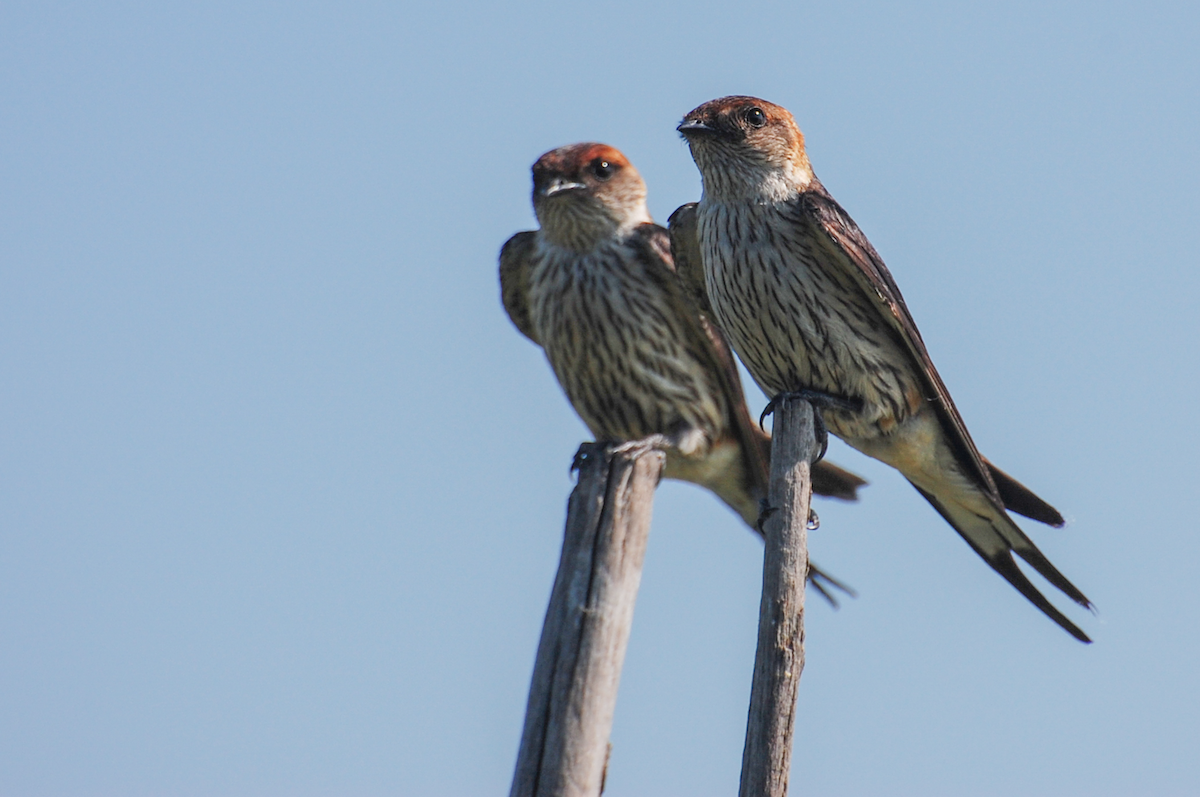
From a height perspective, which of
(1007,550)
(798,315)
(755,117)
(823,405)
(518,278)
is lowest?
(1007,550)

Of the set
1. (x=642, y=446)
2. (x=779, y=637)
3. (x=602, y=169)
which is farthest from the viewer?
(x=602, y=169)

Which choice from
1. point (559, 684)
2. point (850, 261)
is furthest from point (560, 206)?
point (559, 684)

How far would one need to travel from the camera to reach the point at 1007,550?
7.36 m

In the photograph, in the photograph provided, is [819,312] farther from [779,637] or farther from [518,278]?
[779,637]

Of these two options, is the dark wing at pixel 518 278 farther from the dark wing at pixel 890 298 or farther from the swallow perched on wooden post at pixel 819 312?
the dark wing at pixel 890 298

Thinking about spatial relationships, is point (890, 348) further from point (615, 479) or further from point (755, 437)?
point (615, 479)

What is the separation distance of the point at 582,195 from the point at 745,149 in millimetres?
965

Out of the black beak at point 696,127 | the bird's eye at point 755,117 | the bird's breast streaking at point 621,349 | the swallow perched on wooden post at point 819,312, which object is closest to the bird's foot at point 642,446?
the bird's breast streaking at point 621,349

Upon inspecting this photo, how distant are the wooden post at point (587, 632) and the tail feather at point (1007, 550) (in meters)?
3.39

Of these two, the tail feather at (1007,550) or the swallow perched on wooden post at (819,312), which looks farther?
the tail feather at (1007,550)

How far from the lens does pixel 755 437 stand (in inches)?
295

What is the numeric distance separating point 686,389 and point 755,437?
1.62 ft

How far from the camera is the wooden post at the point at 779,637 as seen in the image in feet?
A: 15.2

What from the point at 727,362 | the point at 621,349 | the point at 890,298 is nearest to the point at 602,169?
the point at 621,349
